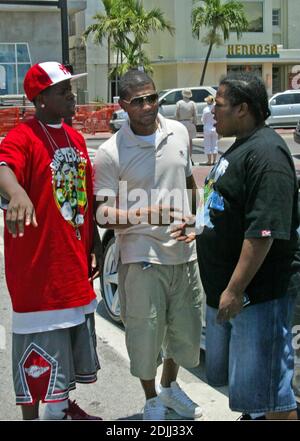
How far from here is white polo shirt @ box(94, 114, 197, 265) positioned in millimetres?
3418

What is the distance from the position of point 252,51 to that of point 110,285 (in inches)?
1468

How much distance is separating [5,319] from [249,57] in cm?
3698

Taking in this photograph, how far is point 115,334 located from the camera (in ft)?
17.0

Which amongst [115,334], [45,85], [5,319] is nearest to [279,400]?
[45,85]

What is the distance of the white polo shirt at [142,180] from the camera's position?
11.2 feet

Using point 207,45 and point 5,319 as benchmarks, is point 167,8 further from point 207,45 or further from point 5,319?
point 5,319

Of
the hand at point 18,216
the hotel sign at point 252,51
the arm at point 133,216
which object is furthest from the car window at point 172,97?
the hand at point 18,216

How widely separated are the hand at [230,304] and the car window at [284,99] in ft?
81.5

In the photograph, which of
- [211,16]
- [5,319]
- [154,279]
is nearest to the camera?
[154,279]

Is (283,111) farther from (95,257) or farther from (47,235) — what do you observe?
(47,235)

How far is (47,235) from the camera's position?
304 cm

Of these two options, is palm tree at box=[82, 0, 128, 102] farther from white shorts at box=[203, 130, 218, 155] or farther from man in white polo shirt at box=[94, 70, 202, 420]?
man in white polo shirt at box=[94, 70, 202, 420]

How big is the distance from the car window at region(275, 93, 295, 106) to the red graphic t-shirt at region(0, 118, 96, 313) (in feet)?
80.3

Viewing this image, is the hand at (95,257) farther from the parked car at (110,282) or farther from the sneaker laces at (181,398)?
the parked car at (110,282)
